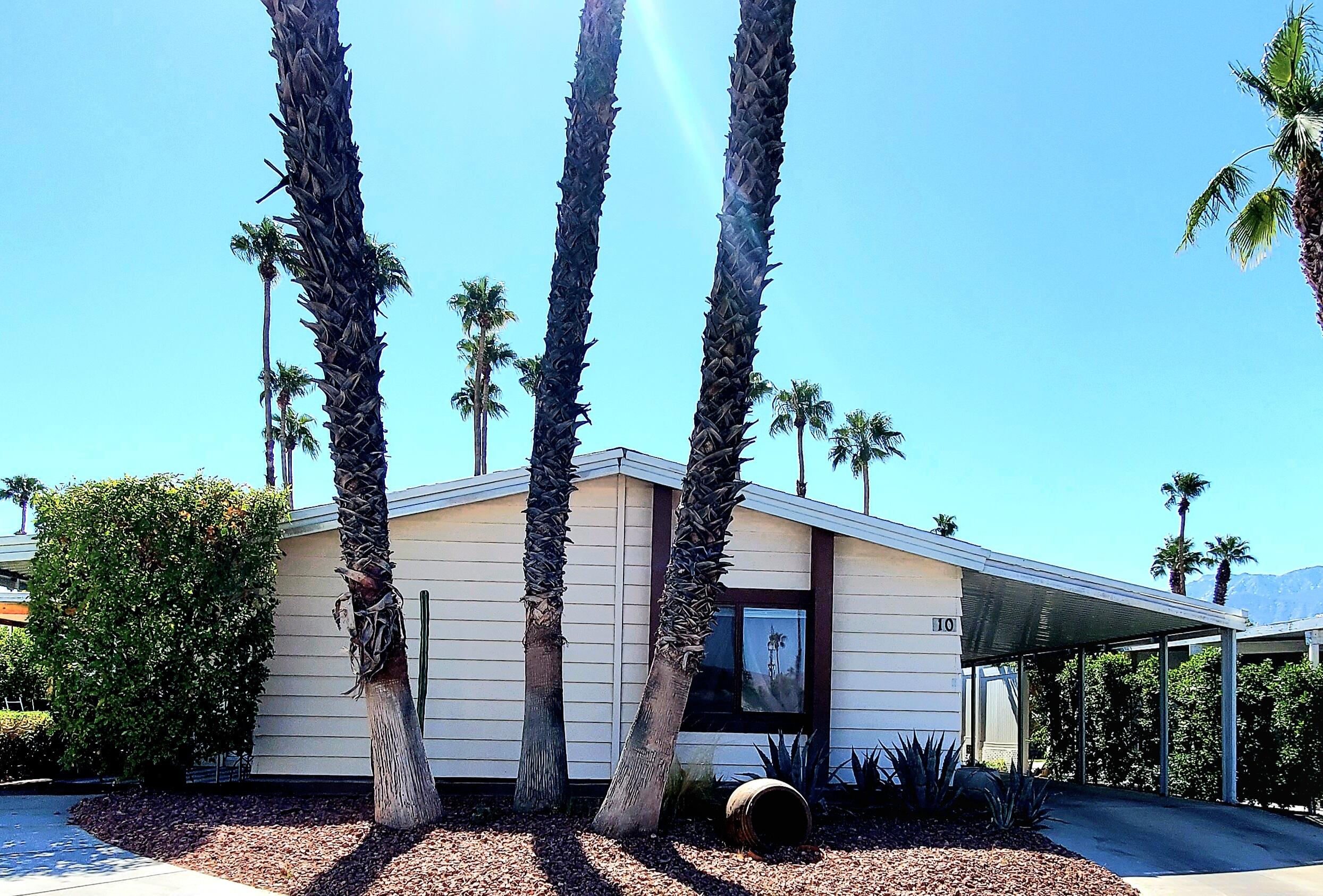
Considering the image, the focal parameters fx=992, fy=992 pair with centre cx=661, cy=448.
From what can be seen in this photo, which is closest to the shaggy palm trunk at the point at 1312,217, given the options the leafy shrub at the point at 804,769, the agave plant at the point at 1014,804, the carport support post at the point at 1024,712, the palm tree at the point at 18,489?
the agave plant at the point at 1014,804

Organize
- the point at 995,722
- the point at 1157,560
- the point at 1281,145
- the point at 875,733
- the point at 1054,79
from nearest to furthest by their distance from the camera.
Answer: the point at 875,733
the point at 1281,145
the point at 1054,79
the point at 995,722
the point at 1157,560

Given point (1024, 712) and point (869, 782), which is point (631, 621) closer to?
point (869, 782)

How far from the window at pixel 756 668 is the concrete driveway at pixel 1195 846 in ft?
8.39

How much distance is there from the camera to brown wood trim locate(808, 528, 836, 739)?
31.6ft

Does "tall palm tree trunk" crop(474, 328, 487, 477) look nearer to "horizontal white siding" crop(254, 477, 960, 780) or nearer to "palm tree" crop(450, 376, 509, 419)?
"palm tree" crop(450, 376, 509, 419)

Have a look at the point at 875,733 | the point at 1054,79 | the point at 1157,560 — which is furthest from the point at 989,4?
the point at 1157,560

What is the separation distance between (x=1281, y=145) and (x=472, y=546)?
9.87m

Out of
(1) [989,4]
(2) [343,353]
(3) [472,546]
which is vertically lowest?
(3) [472,546]

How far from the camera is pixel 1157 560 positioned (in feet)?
153

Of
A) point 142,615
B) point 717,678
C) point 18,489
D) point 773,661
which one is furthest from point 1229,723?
point 18,489

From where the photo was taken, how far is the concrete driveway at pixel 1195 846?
7.06 m

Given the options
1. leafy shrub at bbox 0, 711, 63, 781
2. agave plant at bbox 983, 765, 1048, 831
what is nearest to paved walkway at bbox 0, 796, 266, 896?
leafy shrub at bbox 0, 711, 63, 781

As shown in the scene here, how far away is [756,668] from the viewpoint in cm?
977

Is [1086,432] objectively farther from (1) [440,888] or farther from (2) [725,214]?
(1) [440,888]
